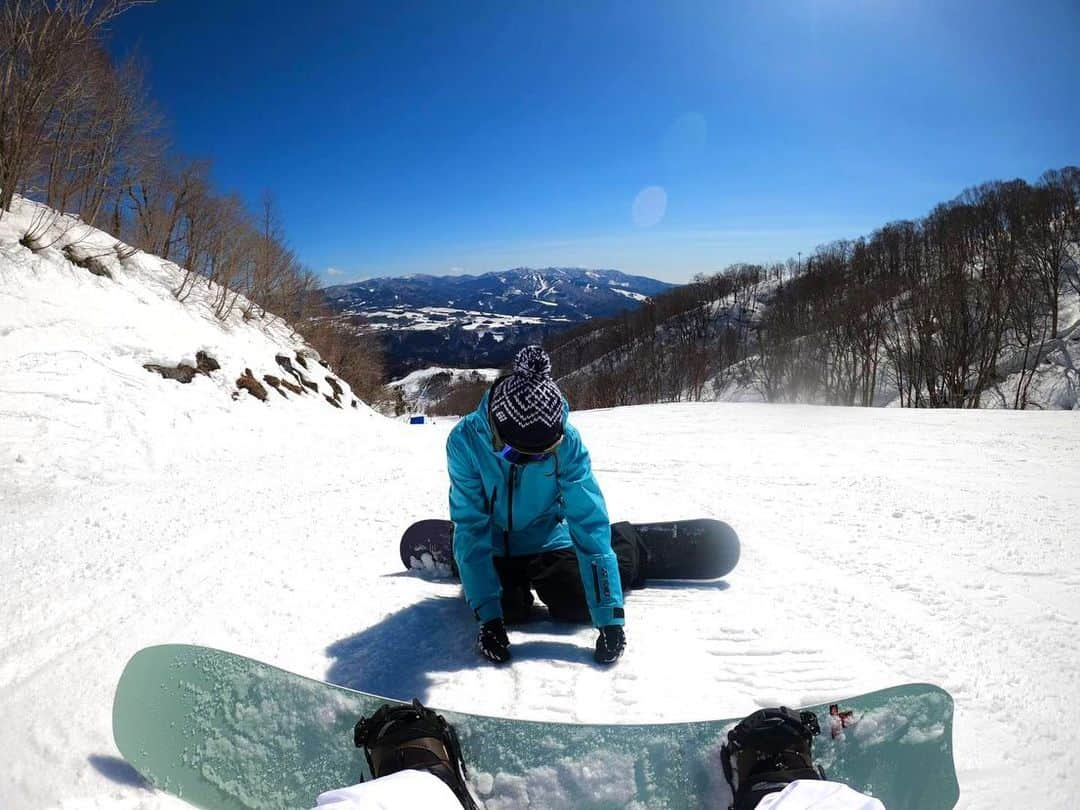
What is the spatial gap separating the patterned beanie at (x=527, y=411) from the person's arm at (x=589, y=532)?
0.21 meters

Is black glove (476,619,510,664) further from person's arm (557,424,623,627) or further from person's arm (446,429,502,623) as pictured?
person's arm (557,424,623,627)

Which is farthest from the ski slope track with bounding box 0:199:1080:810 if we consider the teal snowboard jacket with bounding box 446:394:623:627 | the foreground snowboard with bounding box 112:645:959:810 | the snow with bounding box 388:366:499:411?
the snow with bounding box 388:366:499:411

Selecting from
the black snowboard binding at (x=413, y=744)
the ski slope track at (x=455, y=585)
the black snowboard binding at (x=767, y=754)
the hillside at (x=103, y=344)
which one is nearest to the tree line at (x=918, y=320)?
the ski slope track at (x=455, y=585)

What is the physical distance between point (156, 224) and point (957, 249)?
40.5m

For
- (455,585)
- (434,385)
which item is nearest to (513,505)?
(455,585)

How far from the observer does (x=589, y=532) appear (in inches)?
86.6

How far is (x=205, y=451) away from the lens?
6578 millimetres

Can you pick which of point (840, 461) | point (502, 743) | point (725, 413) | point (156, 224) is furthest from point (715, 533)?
point (156, 224)

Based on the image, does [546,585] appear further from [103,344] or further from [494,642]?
[103,344]

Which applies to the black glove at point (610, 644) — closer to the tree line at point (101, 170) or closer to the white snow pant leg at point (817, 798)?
the white snow pant leg at point (817, 798)

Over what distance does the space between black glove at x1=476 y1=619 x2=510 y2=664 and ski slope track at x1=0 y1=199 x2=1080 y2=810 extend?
0.08 metres

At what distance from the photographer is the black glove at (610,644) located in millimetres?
2127

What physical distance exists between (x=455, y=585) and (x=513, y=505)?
0.91 meters

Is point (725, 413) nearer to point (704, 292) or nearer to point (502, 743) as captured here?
point (502, 743)
